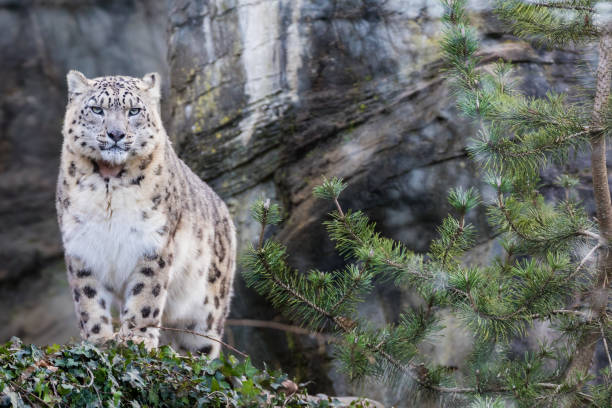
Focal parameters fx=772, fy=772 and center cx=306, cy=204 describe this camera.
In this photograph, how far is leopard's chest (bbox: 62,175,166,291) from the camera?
493 centimetres

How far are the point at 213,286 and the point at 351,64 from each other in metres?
2.35

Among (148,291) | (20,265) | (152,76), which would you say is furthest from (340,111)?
(20,265)

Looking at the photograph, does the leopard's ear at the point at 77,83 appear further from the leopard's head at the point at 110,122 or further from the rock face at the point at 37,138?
the rock face at the point at 37,138

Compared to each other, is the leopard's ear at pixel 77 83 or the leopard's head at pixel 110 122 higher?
the leopard's ear at pixel 77 83

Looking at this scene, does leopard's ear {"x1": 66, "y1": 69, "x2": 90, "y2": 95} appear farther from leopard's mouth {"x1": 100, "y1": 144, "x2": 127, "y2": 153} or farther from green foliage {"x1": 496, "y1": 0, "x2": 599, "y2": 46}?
green foliage {"x1": 496, "y1": 0, "x2": 599, "y2": 46}

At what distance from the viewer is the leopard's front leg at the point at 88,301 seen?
16.3 feet

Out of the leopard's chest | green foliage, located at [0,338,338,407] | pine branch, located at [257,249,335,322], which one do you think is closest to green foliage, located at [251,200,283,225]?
pine branch, located at [257,249,335,322]

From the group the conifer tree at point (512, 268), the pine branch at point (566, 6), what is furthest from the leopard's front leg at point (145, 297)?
the pine branch at point (566, 6)

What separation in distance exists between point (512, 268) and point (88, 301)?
2.67 meters

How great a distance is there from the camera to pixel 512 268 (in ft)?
14.1

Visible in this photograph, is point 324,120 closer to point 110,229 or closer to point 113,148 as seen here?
point 113,148

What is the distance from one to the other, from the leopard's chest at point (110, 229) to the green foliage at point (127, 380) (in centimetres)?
108

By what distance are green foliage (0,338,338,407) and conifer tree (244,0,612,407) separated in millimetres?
594

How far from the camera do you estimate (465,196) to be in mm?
3953
